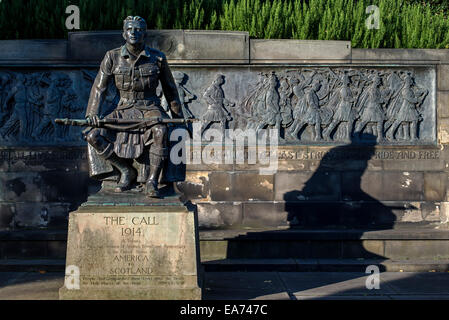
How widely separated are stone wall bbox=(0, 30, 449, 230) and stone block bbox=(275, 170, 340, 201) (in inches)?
0.9

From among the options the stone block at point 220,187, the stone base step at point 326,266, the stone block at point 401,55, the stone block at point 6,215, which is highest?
the stone block at point 401,55

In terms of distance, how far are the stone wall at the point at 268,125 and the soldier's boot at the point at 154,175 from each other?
12.9ft

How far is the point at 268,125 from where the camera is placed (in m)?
11.3

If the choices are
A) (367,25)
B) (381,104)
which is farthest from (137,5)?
(381,104)

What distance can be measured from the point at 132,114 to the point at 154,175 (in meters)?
0.96

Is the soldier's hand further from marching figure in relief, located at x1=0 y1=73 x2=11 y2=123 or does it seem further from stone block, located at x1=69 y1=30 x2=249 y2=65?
marching figure in relief, located at x1=0 y1=73 x2=11 y2=123

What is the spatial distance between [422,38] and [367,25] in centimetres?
128

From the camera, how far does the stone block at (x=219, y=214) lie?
10938 mm

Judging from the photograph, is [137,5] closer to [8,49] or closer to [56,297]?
[8,49]

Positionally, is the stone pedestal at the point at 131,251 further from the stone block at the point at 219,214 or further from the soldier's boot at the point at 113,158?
the stone block at the point at 219,214

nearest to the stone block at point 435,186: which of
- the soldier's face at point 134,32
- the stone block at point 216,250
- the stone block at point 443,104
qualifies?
the stone block at point 443,104

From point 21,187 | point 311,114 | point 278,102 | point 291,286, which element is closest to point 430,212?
point 311,114

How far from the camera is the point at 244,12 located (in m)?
11.6

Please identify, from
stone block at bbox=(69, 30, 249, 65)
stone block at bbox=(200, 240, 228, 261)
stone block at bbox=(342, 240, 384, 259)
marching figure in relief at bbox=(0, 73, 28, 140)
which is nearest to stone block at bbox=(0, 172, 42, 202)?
marching figure in relief at bbox=(0, 73, 28, 140)
